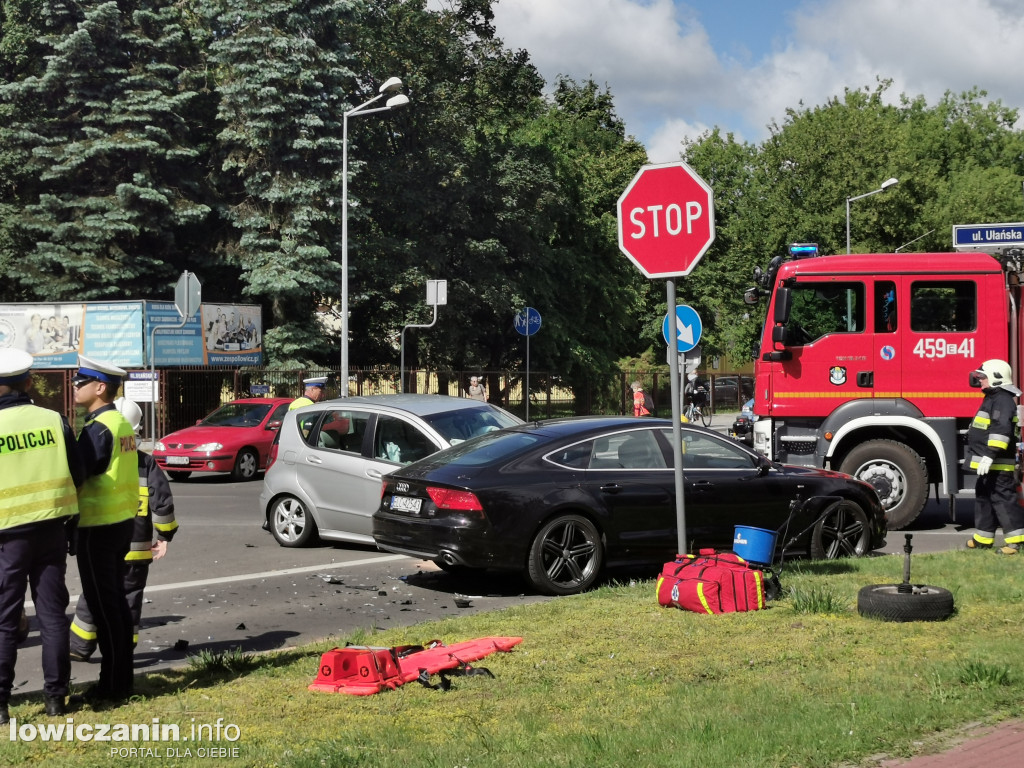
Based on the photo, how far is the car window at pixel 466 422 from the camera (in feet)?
40.1

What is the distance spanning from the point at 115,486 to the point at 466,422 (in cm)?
647

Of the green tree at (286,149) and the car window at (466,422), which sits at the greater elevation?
the green tree at (286,149)

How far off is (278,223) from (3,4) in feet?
36.7

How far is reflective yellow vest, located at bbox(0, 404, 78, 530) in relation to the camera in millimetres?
5750

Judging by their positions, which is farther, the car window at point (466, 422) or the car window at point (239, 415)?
the car window at point (239, 415)

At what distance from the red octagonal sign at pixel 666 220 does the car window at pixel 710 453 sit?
2.44m

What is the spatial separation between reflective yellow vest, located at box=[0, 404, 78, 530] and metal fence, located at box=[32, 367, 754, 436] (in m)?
20.1

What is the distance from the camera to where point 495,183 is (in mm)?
39469

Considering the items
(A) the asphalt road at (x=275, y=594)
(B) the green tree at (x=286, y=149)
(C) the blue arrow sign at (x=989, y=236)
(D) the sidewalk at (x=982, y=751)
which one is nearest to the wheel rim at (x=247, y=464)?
(A) the asphalt road at (x=275, y=594)

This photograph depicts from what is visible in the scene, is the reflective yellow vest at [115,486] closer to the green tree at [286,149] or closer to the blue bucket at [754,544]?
the blue bucket at [754,544]

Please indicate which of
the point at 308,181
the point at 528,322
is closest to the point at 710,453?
the point at 528,322

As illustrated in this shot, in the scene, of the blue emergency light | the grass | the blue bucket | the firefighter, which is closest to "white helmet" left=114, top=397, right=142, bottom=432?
the grass

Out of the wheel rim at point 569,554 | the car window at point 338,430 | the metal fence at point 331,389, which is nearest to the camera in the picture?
the wheel rim at point 569,554

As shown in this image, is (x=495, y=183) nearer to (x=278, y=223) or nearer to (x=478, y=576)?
(x=278, y=223)
